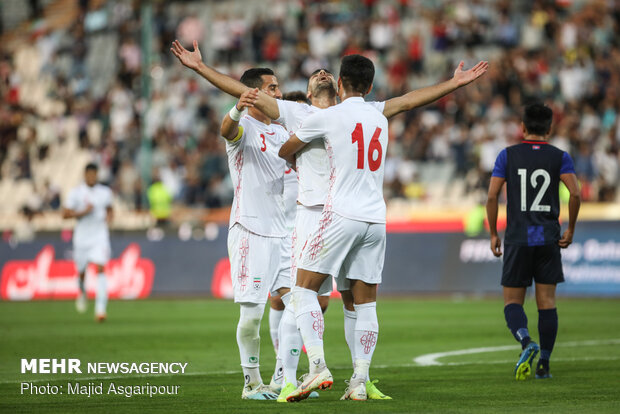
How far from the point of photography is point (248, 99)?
7.67 m

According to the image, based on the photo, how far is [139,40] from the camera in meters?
34.5

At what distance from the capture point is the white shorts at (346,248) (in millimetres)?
7602

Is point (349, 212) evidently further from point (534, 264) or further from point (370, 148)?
point (534, 264)

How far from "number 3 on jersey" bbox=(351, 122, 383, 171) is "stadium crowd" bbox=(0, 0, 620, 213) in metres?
16.2

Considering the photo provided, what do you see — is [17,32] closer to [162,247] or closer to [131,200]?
[131,200]

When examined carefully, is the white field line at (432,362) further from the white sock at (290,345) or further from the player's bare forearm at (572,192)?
the white sock at (290,345)

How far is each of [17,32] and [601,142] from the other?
2536 centimetres

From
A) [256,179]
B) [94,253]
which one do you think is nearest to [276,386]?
[256,179]

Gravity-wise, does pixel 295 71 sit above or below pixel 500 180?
above

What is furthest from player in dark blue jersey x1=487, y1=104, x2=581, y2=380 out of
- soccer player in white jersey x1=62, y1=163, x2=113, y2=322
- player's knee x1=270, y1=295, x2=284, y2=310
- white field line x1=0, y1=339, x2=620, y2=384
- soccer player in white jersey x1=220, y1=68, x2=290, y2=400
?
soccer player in white jersey x1=62, y1=163, x2=113, y2=322

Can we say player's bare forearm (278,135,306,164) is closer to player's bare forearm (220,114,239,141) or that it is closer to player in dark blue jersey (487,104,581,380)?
player's bare forearm (220,114,239,141)

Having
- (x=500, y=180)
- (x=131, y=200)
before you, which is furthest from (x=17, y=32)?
(x=500, y=180)

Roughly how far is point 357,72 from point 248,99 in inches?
32.4

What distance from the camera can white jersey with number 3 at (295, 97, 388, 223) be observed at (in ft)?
25.1
